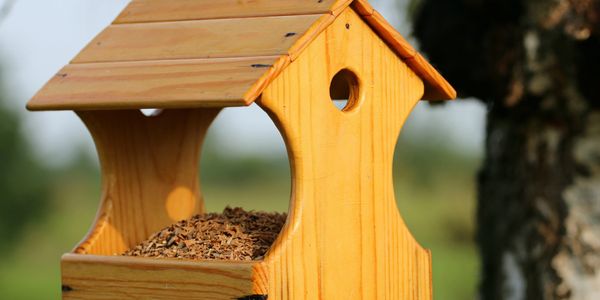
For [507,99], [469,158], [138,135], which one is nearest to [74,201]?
[469,158]

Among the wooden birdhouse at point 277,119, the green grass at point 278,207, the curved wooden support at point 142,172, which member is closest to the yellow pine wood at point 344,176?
the wooden birdhouse at point 277,119

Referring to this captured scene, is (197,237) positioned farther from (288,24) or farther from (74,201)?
(74,201)

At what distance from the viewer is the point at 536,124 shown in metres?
3.71

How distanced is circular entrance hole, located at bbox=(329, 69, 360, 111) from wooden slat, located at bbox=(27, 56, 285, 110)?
334mm

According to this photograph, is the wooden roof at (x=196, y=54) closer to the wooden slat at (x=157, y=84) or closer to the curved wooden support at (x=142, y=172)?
the wooden slat at (x=157, y=84)

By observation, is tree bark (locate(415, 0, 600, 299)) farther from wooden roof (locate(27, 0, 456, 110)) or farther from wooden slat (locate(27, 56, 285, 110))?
wooden slat (locate(27, 56, 285, 110))

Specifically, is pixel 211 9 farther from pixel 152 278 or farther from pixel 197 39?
pixel 152 278

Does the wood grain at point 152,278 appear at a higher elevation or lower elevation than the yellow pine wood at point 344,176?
lower

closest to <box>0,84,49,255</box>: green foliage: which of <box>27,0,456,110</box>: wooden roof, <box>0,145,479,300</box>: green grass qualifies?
<box>0,145,479,300</box>: green grass

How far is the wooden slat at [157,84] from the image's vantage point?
73.7 inches

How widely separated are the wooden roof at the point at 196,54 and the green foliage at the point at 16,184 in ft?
23.9

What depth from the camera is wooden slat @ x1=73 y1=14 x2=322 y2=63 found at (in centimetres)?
202

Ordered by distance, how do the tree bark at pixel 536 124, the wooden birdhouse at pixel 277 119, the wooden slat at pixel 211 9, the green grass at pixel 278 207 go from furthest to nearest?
the green grass at pixel 278 207 → the tree bark at pixel 536 124 → the wooden slat at pixel 211 9 → the wooden birdhouse at pixel 277 119

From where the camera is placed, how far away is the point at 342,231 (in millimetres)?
2164
